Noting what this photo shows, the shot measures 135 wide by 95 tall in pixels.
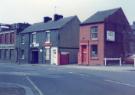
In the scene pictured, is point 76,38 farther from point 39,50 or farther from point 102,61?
point 102,61

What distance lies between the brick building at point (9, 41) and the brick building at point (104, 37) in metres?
22.2

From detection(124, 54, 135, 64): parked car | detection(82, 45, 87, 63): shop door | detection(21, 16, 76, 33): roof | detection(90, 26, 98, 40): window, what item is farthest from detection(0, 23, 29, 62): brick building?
detection(124, 54, 135, 64): parked car

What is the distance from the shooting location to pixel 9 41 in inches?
2645

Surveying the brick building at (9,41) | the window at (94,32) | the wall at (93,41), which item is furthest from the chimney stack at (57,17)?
the window at (94,32)

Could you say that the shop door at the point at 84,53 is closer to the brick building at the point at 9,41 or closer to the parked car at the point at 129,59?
the parked car at the point at 129,59

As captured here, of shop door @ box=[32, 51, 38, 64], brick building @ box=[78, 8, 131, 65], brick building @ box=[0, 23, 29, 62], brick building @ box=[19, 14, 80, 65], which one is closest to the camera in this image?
brick building @ box=[78, 8, 131, 65]

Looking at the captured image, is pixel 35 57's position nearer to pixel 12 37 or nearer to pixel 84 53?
pixel 12 37

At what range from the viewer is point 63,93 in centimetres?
1336

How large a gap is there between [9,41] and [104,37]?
99.5 ft

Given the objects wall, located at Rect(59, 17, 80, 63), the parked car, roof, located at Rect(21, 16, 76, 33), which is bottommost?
the parked car

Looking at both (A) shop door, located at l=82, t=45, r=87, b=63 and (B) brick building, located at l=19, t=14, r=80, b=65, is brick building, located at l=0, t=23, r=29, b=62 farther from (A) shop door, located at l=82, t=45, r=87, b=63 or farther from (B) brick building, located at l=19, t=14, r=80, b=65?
(A) shop door, located at l=82, t=45, r=87, b=63

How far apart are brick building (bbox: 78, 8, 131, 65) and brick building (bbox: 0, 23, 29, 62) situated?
22.2m

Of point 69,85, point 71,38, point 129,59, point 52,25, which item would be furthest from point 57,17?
point 69,85

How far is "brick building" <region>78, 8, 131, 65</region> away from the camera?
139 ft
